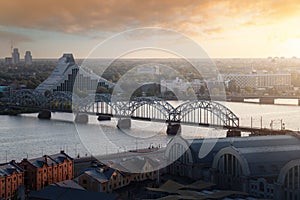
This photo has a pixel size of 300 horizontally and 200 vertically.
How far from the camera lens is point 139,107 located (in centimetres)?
1695

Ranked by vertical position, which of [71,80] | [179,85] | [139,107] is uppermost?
[71,80]

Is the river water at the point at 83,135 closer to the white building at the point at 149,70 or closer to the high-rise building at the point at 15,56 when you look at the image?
the white building at the point at 149,70

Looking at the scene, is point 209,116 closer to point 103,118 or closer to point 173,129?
point 103,118

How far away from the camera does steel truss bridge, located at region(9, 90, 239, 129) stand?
1320 cm

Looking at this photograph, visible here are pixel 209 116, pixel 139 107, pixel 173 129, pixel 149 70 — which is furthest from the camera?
pixel 149 70

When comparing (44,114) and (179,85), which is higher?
(179,85)

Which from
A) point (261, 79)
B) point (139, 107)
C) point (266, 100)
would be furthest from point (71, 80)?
point (261, 79)

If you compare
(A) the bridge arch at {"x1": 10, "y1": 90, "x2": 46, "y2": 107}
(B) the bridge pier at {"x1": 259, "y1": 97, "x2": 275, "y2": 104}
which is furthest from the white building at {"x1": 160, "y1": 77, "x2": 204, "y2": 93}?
(A) the bridge arch at {"x1": 10, "y1": 90, "x2": 46, "y2": 107}

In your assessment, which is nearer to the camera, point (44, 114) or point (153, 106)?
point (153, 106)

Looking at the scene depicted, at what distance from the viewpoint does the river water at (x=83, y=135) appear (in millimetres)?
8922

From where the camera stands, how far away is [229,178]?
18.7ft

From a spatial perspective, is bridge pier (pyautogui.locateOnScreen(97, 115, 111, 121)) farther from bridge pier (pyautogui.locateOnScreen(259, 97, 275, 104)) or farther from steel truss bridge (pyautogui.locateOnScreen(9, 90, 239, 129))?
bridge pier (pyautogui.locateOnScreen(259, 97, 275, 104))

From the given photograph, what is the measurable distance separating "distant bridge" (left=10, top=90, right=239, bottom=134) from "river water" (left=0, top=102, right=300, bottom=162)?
0.29 m

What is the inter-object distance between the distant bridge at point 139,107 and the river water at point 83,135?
0.95ft
